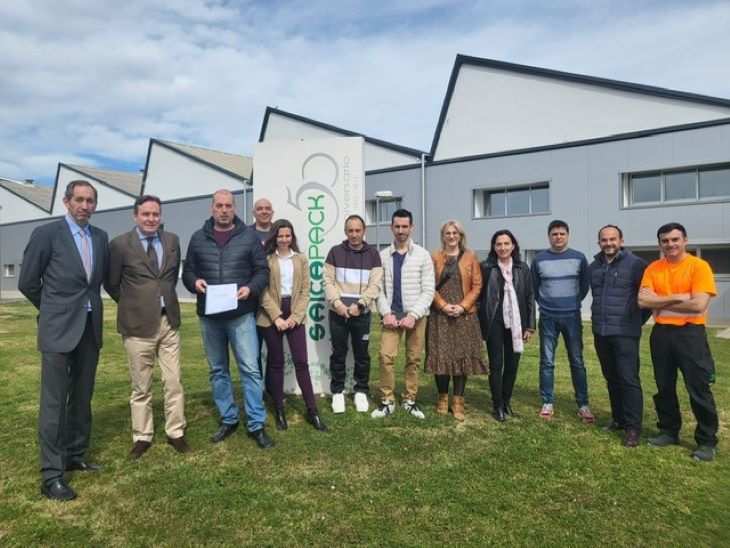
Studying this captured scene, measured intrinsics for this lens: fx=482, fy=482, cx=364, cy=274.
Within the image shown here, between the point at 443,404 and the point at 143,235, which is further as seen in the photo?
the point at 443,404

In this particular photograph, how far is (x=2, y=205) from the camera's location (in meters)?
37.0

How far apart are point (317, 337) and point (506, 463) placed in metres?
2.49

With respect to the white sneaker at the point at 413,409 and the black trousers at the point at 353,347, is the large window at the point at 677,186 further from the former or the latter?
the black trousers at the point at 353,347

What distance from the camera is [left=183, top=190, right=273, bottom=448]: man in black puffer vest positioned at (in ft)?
12.6

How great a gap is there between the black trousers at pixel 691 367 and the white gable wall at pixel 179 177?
76.2 ft

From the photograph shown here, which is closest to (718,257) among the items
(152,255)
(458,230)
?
(458,230)

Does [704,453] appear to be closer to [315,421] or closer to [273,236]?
[315,421]

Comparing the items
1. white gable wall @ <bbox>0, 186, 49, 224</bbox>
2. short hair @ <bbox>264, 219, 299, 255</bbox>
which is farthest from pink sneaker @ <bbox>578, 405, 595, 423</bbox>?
white gable wall @ <bbox>0, 186, 49, 224</bbox>

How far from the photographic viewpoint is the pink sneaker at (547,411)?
4.63 meters

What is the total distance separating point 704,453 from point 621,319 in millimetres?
1141

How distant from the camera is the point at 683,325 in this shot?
12.1 feet

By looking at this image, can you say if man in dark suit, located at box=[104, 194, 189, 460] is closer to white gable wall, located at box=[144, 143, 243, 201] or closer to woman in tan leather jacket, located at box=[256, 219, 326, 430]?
woman in tan leather jacket, located at box=[256, 219, 326, 430]

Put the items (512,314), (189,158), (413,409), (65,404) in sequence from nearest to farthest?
(65,404) < (512,314) < (413,409) < (189,158)

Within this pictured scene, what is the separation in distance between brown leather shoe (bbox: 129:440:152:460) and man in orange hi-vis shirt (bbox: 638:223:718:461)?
407cm
